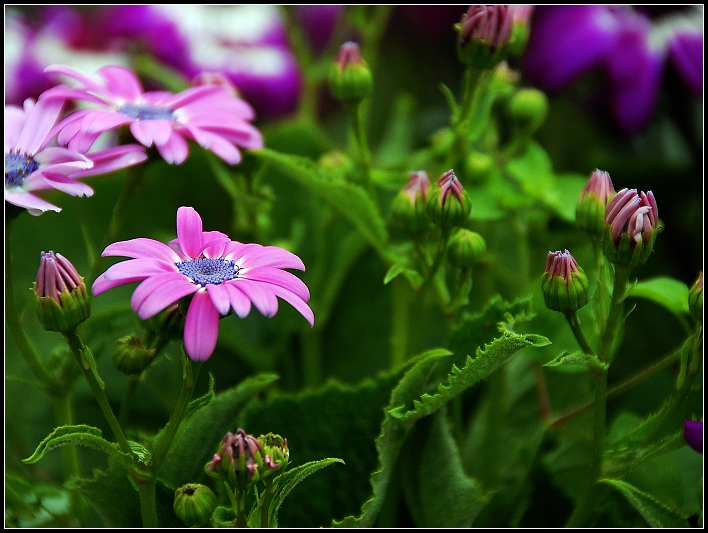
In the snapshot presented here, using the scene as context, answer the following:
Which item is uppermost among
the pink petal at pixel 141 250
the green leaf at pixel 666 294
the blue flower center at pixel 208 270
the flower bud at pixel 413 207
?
the flower bud at pixel 413 207

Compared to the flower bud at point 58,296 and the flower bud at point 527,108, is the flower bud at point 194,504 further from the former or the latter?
the flower bud at point 527,108

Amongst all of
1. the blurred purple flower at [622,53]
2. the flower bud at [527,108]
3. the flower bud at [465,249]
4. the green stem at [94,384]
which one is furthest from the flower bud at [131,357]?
the blurred purple flower at [622,53]

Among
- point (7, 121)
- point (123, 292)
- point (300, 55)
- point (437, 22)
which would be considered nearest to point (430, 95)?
point (437, 22)

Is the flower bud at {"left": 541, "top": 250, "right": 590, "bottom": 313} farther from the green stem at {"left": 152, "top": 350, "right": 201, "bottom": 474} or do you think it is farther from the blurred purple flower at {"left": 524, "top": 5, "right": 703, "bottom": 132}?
the blurred purple flower at {"left": 524, "top": 5, "right": 703, "bottom": 132}

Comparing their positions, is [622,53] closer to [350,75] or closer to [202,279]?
[350,75]

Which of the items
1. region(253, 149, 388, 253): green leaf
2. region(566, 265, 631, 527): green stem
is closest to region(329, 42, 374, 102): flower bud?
region(253, 149, 388, 253): green leaf

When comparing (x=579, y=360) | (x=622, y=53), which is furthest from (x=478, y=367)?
(x=622, y=53)
